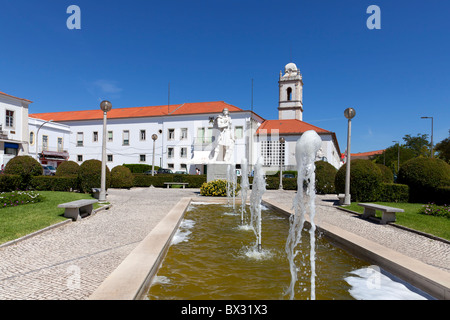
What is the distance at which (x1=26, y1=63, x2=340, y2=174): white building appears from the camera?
4156 cm

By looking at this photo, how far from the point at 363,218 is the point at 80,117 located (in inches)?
2012

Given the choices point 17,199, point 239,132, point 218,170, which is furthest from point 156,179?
point 239,132

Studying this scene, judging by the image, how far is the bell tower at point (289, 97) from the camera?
178 ft

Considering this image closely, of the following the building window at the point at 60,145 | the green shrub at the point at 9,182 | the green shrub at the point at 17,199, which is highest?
the building window at the point at 60,145

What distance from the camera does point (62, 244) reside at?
536 centimetres

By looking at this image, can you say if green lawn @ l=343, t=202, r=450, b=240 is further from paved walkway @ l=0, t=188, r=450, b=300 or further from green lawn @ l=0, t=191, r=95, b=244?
green lawn @ l=0, t=191, r=95, b=244

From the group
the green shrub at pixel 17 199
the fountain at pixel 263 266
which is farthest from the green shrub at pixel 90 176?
the fountain at pixel 263 266

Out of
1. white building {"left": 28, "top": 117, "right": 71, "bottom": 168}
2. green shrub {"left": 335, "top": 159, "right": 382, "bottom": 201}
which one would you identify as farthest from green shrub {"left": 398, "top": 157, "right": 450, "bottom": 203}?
white building {"left": 28, "top": 117, "right": 71, "bottom": 168}

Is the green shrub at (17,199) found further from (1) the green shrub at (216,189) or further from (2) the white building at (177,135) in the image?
(2) the white building at (177,135)

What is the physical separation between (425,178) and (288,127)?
3156cm

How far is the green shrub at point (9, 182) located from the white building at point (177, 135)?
87.8 feet

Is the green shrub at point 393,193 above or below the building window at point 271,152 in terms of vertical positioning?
below

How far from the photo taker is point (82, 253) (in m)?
4.78

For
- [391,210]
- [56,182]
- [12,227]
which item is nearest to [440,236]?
[391,210]
